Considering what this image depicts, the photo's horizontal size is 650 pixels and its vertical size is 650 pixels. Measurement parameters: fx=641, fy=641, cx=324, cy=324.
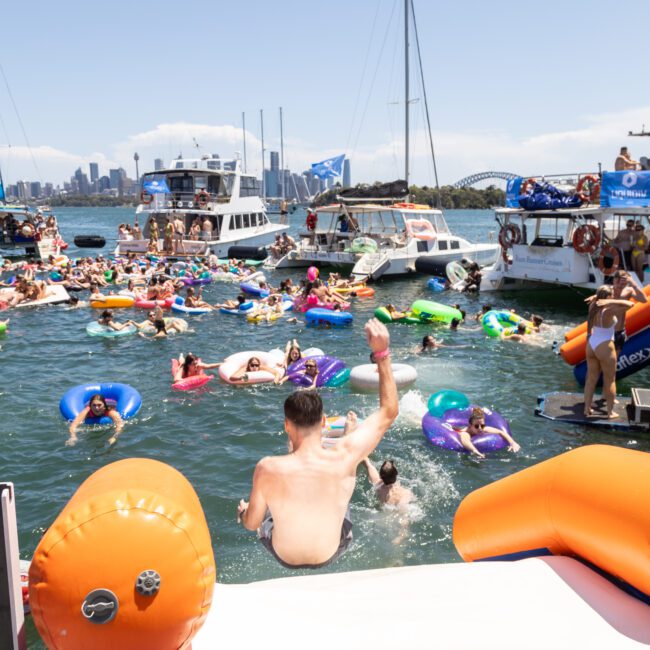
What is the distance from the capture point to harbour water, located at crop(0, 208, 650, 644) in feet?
23.5

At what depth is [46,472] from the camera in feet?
28.8

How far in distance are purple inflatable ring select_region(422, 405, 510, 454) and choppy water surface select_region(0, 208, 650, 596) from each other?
7.4 inches

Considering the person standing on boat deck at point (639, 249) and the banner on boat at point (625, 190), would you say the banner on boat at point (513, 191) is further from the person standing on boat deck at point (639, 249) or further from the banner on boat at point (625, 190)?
the person standing on boat deck at point (639, 249)

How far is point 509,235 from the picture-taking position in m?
22.8

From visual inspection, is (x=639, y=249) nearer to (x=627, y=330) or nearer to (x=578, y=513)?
(x=627, y=330)

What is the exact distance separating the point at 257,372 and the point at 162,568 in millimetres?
10109

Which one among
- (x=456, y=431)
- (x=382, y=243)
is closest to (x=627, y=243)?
(x=382, y=243)

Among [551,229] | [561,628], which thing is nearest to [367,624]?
[561,628]

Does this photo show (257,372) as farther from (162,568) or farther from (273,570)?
(162,568)

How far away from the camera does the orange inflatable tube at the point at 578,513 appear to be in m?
3.03

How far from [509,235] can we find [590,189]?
343cm

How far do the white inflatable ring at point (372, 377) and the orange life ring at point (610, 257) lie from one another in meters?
10.1

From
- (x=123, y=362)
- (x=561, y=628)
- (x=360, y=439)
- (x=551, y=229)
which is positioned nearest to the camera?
(x=561, y=628)

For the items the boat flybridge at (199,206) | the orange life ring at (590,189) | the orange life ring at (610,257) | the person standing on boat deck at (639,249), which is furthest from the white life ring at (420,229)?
the person standing on boat deck at (639,249)
